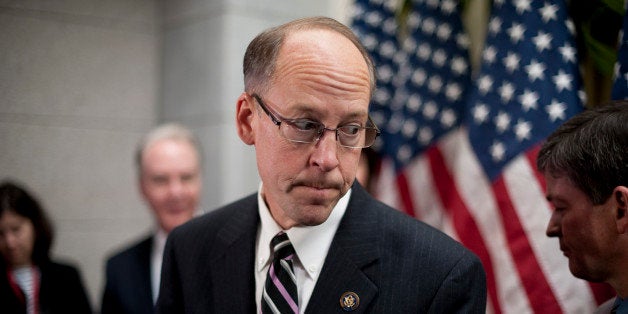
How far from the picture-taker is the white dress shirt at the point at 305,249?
65.8 inches

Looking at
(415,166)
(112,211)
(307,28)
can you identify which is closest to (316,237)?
(307,28)

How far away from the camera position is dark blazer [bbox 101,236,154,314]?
287 cm

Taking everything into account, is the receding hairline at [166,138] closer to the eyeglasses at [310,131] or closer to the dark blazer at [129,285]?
the dark blazer at [129,285]

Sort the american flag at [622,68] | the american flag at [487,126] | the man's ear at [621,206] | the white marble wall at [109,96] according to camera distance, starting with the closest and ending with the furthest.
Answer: the man's ear at [621,206], the american flag at [622,68], the american flag at [487,126], the white marble wall at [109,96]

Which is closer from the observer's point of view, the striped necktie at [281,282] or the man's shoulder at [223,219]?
the striped necktie at [281,282]

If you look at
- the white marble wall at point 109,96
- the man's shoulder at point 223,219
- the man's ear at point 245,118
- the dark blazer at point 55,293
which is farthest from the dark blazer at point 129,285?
the man's ear at point 245,118

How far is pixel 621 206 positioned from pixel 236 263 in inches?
41.9

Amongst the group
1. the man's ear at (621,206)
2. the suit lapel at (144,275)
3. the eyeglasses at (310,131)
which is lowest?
the suit lapel at (144,275)

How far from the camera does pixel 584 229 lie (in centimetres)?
179

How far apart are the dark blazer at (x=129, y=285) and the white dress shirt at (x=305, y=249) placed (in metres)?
1.30

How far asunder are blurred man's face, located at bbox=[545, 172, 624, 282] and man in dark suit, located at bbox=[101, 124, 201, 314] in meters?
1.85

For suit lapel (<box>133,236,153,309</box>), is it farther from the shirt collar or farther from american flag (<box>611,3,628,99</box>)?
american flag (<box>611,3,628,99</box>)

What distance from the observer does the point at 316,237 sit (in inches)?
67.0

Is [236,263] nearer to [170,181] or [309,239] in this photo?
[309,239]
